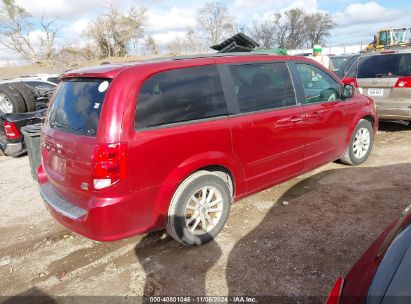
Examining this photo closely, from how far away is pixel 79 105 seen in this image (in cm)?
318

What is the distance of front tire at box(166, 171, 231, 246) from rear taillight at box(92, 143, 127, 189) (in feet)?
2.13

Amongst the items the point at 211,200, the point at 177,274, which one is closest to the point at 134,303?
the point at 177,274

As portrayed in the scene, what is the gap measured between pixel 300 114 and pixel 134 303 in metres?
2.75

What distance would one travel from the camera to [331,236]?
3598 millimetres

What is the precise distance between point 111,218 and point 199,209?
3.07 ft

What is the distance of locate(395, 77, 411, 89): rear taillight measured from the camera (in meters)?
6.90

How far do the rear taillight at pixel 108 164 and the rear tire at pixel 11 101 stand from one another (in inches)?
206

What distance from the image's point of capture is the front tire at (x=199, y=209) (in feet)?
10.9

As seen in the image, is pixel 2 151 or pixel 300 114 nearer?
pixel 300 114

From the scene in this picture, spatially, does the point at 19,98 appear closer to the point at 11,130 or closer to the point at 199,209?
the point at 11,130

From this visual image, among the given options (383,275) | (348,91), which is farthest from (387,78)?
(383,275)

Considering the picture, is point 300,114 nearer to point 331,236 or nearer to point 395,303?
point 331,236

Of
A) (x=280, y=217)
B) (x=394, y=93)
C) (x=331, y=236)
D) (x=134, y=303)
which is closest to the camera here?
(x=134, y=303)

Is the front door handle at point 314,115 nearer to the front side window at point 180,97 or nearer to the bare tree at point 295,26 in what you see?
the front side window at point 180,97
